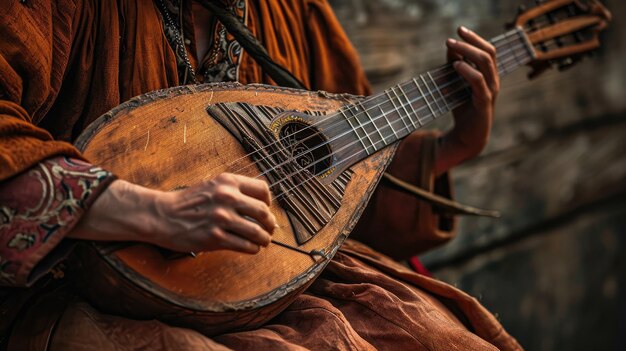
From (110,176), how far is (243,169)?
246 millimetres

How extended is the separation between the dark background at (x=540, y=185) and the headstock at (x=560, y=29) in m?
0.56

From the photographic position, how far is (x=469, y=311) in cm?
136

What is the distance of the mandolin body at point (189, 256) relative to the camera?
98cm

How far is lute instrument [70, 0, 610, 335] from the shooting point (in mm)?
995

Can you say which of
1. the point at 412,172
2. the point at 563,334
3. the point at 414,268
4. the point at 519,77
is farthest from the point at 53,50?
the point at 563,334

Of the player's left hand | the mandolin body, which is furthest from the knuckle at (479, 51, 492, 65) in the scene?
the mandolin body

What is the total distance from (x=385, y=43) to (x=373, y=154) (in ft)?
3.32

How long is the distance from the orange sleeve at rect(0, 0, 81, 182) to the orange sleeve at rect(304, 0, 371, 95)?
2.02 feet

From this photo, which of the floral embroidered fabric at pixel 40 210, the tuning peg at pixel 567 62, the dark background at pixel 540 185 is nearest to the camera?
the floral embroidered fabric at pixel 40 210

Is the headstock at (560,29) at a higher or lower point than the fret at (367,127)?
lower

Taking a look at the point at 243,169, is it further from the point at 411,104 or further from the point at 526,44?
the point at 526,44

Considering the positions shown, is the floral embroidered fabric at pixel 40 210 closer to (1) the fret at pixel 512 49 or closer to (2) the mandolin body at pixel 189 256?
(2) the mandolin body at pixel 189 256

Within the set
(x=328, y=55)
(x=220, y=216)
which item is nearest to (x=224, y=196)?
(x=220, y=216)

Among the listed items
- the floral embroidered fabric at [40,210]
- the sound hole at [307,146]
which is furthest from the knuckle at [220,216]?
the sound hole at [307,146]
